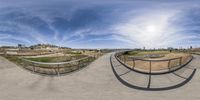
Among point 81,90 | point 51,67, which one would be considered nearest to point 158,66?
point 51,67

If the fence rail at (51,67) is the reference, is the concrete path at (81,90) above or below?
below

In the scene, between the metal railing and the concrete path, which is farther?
the metal railing

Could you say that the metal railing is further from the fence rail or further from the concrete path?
A: the fence rail

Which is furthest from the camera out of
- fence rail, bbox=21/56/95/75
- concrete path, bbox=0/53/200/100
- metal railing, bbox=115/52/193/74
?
fence rail, bbox=21/56/95/75

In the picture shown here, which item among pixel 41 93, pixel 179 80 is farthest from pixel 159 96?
Answer: pixel 41 93

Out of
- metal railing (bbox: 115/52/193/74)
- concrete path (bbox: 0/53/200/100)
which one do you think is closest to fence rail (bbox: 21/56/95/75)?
concrete path (bbox: 0/53/200/100)

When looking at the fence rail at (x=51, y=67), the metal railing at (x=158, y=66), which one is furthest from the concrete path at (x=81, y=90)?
the fence rail at (x=51, y=67)

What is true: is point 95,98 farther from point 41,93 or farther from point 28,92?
point 28,92

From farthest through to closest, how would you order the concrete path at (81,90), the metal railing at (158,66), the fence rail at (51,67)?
the fence rail at (51,67)
the metal railing at (158,66)
the concrete path at (81,90)

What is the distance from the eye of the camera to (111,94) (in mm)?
10773

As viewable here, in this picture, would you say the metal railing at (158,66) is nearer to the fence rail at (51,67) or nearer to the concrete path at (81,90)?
the concrete path at (81,90)

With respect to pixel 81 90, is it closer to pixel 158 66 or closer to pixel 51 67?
pixel 51 67

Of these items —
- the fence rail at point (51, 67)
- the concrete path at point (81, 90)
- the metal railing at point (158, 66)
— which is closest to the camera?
the concrete path at point (81, 90)

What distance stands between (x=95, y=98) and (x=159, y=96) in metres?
2.78
